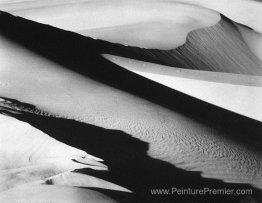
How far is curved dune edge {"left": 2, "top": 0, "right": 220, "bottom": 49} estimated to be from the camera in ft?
18.8

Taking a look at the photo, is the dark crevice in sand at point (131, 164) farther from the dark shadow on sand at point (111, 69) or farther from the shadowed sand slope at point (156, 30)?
the shadowed sand slope at point (156, 30)

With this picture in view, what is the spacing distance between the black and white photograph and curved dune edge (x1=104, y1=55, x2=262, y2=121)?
1cm

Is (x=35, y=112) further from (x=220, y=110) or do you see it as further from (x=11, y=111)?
(x=220, y=110)

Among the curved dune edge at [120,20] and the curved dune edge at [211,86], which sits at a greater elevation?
the curved dune edge at [120,20]

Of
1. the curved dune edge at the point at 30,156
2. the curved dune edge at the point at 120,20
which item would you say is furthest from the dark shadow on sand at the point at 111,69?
the curved dune edge at the point at 30,156

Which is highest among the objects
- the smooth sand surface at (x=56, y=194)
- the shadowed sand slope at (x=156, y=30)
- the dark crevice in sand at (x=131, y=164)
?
the shadowed sand slope at (x=156, y=30)

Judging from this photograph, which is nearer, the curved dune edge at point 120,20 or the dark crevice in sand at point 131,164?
the dark crevice in sand at point 131,164

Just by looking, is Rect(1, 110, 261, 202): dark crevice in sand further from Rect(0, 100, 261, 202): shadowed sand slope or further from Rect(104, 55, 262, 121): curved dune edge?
Rect(104, 55, 262, 121): curved dune edge

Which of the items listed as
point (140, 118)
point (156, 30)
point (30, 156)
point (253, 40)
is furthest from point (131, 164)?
point (253, 40)

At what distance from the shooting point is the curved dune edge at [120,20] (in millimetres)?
5730

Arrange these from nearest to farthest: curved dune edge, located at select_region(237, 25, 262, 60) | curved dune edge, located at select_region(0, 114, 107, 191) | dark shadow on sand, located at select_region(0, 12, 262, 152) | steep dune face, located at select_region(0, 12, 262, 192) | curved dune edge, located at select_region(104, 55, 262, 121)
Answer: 1. curved dune edge, located at select_region(0, 114, 107, 191)
2. steep dune face, located at select_region(0, 12, 262, 192)
3. dark shadow on sand, located at select_region(0, 12, 262, 152)
4. curved dune edge, located at select_region(104, 55, 262, 121)
5. curved dune edge, located at select_region(237, 25, 262, 60)

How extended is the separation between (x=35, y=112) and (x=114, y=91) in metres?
0.97

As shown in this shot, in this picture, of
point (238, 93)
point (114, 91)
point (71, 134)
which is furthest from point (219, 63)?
point (71, 134)

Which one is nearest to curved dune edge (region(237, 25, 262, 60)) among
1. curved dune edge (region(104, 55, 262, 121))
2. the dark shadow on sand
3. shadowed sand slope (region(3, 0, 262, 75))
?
shadowed sand slope (region(3, 0, 262, 75))
